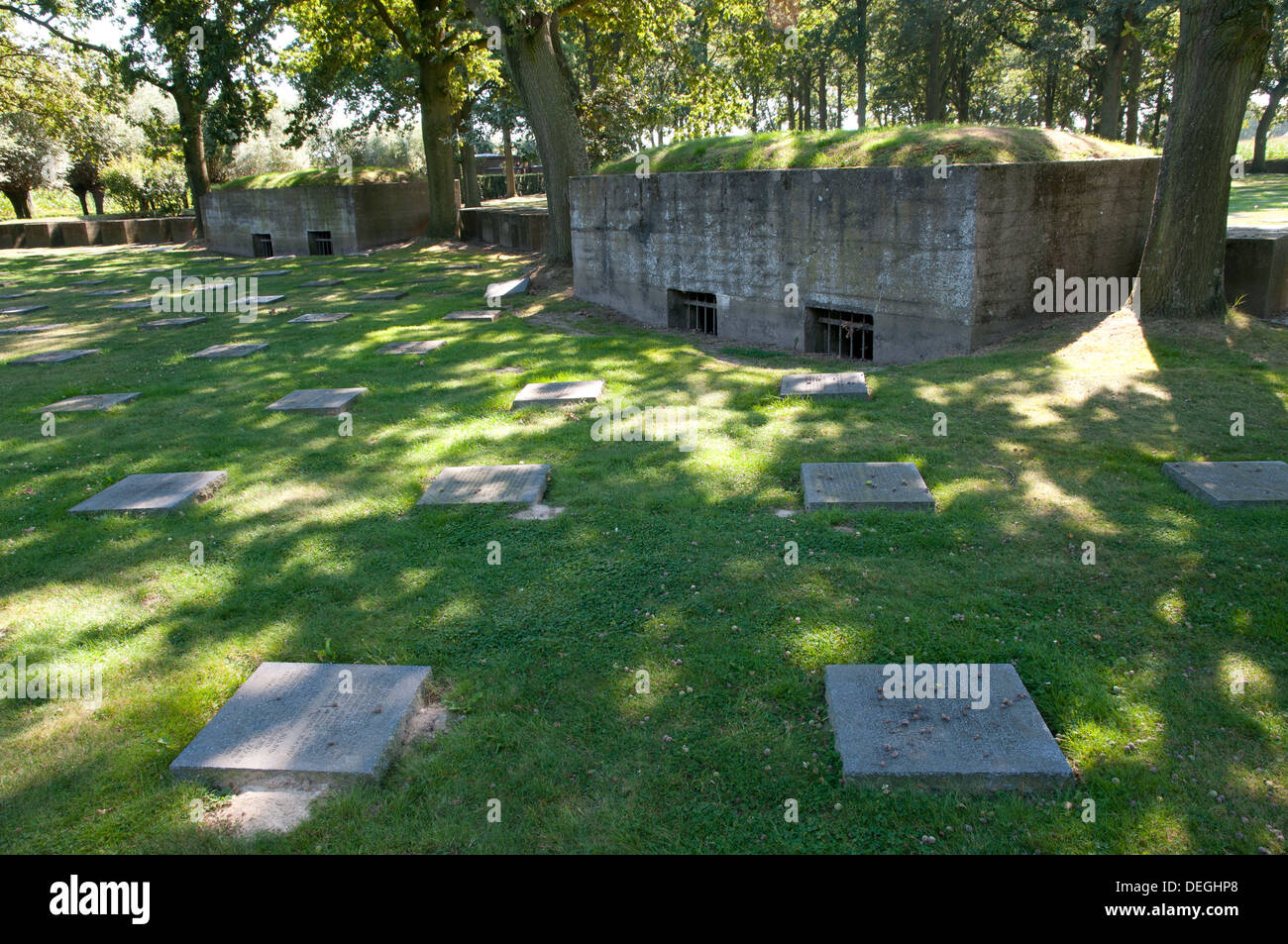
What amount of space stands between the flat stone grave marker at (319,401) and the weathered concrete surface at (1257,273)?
32.0 feet

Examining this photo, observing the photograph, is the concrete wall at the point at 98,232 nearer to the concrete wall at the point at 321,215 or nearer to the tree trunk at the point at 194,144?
the tree trunk at the point at 194,144

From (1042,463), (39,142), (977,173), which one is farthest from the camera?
(39,142)

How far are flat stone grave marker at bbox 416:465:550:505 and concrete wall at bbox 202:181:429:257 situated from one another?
69.1ft

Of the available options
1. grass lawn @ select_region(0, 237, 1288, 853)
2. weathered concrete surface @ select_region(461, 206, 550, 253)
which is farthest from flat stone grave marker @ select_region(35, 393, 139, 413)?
weathered concrete surface @ select_region(461, 206, 550, 253)

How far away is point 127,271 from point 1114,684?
85.9ft

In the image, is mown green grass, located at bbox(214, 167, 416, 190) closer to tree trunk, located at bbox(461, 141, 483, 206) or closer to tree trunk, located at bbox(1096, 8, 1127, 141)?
tree trunk, located at bbox(461, 141, 483, 206)

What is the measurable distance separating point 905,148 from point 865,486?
20.0 ft

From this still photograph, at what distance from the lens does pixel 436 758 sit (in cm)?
338

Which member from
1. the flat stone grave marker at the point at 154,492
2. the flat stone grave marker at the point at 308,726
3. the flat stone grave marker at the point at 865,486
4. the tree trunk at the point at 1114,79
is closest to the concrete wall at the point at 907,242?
the flat stone grave marker at the point at 865,486

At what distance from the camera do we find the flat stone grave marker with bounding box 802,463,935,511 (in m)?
5.43

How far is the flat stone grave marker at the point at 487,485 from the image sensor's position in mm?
5883

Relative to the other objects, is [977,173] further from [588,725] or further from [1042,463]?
[588,725]
